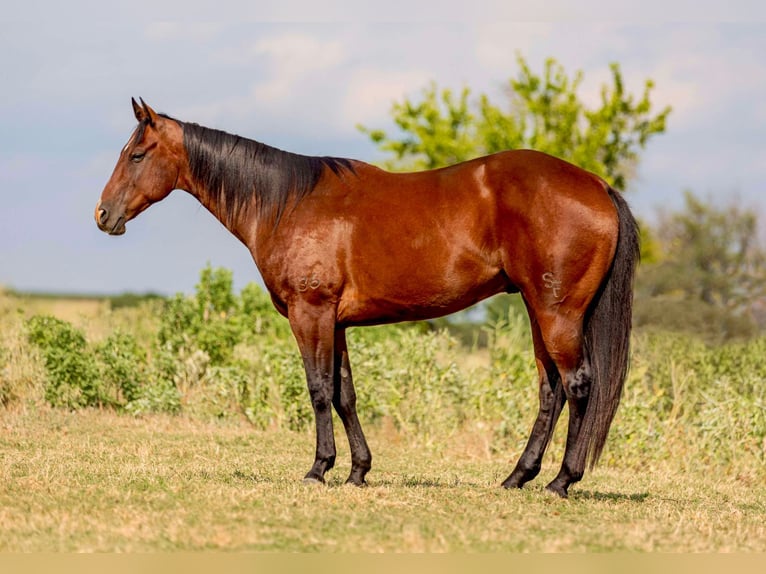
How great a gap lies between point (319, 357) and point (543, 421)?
1567 mm

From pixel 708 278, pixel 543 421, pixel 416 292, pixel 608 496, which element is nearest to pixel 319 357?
pixel 416 292

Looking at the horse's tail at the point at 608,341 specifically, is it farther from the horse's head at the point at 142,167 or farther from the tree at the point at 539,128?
the tree at the point at 539,128

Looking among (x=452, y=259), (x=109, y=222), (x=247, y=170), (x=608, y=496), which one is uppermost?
(x=247, y=170)

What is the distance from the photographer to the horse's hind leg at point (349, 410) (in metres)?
6.59

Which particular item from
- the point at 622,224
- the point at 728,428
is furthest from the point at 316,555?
the point at 728,428

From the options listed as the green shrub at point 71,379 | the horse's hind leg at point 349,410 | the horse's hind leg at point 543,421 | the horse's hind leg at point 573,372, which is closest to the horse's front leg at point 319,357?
the horse's hind leg at point 349,410

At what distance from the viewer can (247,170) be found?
6.71 meters

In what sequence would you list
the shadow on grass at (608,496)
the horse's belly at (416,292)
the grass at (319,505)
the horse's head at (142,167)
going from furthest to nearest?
1. the horse's head at (142,167)
2. the shadow on grass at (608,496)
3. the horse's belly at (416,292)
4. the grass at (319,505)

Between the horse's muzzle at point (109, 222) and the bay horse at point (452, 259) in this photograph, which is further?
the horse's muzzle at point (109, 222)

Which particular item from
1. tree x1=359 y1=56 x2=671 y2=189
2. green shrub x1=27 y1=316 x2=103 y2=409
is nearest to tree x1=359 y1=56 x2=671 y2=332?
tree x1=359 y1=56 x2=671 y2=189

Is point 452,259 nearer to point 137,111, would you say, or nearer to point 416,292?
point 416,292

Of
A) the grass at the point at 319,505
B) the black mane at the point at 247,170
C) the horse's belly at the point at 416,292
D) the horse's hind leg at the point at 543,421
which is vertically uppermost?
the black mane at the point at 247,170

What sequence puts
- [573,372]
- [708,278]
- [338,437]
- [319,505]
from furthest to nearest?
[708,278] → [338,437] → [573,372] → [319,505]

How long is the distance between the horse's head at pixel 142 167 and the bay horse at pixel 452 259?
4.3 inches
